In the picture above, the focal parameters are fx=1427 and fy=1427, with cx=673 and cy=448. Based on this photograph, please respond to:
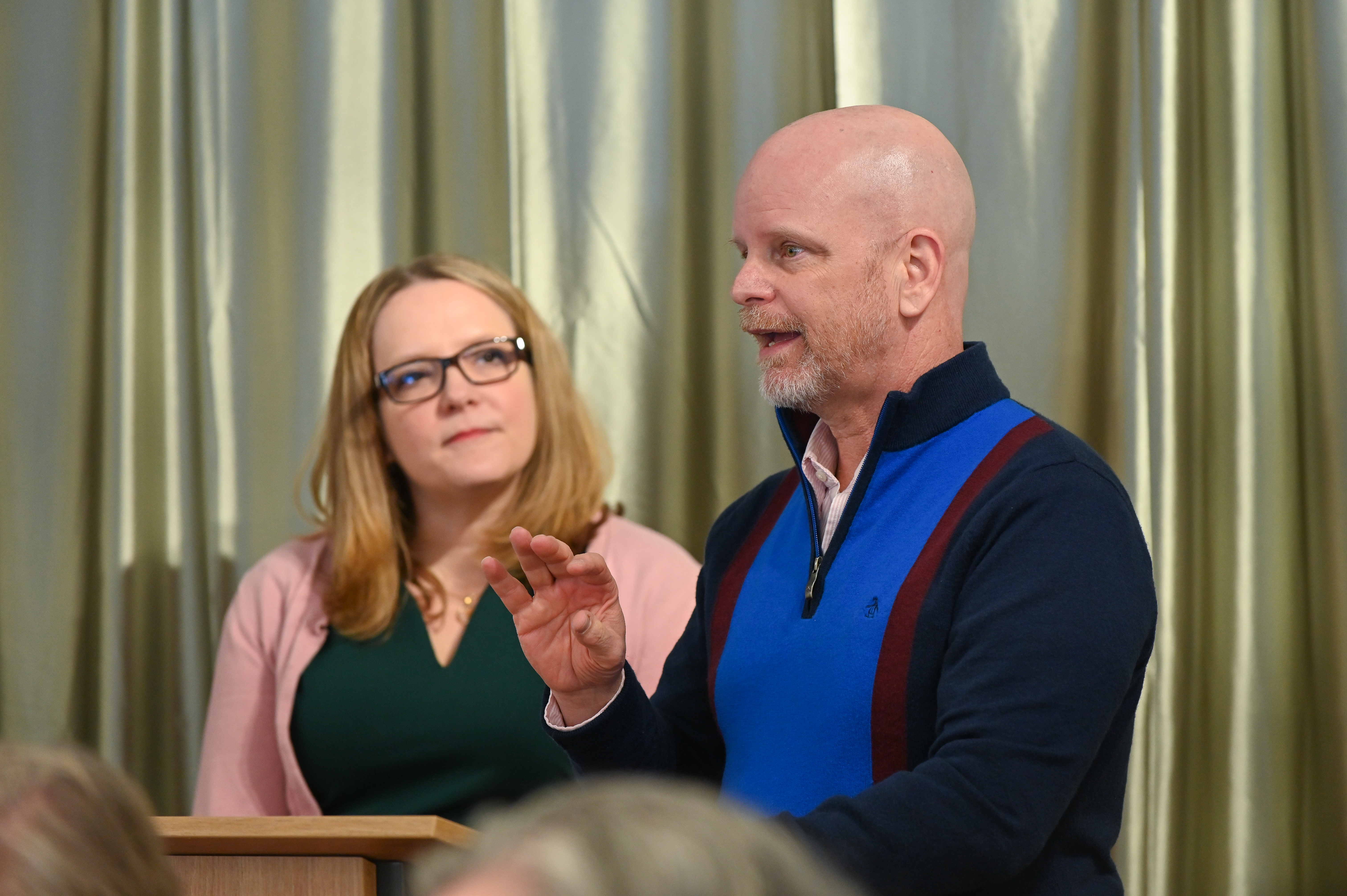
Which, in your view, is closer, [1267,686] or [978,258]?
[1267,686]

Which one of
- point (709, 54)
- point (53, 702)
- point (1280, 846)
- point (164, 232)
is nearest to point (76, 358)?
point (164, 232)

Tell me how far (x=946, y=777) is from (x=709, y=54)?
5.34ft

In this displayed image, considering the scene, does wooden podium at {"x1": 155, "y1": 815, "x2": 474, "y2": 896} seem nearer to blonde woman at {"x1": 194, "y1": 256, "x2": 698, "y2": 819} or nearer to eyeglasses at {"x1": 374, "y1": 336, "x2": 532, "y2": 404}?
blonde woman at {"x1": 194, "y1": 256, "x2": 698, "y2": 819}

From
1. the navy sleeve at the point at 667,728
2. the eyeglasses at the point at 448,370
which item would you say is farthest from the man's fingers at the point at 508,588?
the eyeglasses at the point at 448,370

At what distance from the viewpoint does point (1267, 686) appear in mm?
2146

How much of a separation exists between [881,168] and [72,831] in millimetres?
1114

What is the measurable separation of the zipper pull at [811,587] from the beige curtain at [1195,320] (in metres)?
0.93

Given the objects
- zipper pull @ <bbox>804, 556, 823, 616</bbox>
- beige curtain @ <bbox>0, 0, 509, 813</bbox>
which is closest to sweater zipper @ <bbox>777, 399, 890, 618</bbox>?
zipper pull @ <bbox>804, 556, 823, 616</bbox>

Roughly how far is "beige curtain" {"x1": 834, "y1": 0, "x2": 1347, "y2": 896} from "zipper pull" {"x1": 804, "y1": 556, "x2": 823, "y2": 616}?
93 cm

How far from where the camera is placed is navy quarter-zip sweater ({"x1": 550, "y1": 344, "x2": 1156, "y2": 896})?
1194 millimetres

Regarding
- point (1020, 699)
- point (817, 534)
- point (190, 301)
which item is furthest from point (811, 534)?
point (190, 301)

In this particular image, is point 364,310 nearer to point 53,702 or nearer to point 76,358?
point 76,358

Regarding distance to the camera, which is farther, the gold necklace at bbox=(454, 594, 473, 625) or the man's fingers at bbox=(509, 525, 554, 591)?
the gold necklace at bbox=(454, 594, 473, 625)

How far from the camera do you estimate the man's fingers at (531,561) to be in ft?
4.28
